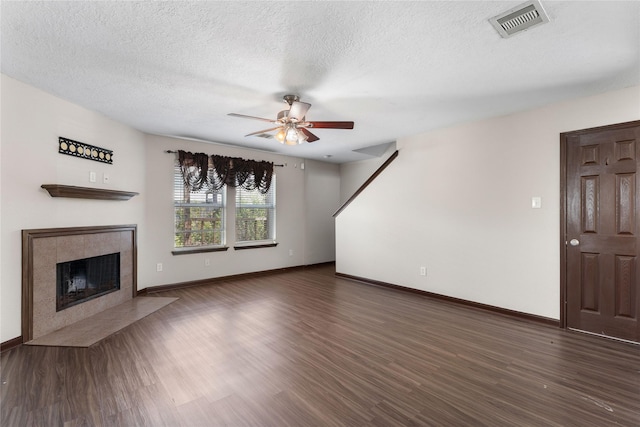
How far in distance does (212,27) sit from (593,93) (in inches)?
141

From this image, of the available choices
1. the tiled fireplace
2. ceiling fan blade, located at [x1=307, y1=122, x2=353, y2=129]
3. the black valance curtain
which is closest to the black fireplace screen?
the tiled fireplace

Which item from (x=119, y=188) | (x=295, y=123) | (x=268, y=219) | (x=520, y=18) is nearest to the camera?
(x=520, y=18)

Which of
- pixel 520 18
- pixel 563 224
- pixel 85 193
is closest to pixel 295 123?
pixel 520 18

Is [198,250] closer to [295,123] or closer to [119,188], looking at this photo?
[119,188]

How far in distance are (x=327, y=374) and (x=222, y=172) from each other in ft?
12.8

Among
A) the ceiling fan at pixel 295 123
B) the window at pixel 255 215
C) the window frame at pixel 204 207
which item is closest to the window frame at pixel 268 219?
the window at pixel 255 215

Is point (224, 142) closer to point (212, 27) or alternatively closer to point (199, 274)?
point (199, 274)

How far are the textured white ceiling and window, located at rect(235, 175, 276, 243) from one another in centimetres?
227

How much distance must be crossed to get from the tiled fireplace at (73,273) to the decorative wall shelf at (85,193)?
378 mm

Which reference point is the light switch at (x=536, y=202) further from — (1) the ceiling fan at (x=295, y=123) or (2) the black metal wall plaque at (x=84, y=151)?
(2) the black metal wall plaque at (x=84, y=151)

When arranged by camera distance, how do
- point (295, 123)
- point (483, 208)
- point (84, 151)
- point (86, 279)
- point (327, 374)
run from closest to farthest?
point (327, 374), point (295, 123), point (84, 151), point (86, 279), point (483, 208)

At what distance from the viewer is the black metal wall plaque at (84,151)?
3.19 metres

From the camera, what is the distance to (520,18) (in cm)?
181

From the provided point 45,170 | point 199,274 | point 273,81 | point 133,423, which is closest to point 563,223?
point 273,81
